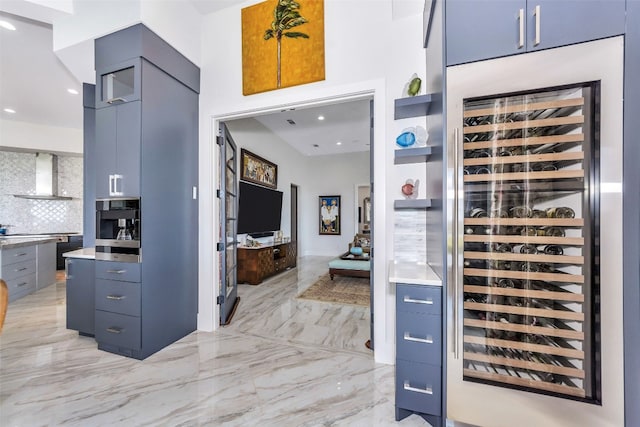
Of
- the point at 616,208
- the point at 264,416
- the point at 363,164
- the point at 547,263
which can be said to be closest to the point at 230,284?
the point at 264,416

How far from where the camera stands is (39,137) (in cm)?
502

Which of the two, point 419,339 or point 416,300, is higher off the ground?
point 416,300

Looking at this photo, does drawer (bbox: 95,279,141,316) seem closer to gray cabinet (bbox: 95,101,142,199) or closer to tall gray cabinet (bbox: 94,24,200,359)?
tall gray cabinet (bbox: 94,24,200,359)

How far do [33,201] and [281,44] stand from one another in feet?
22.7

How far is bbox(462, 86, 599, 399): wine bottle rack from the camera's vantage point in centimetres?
114

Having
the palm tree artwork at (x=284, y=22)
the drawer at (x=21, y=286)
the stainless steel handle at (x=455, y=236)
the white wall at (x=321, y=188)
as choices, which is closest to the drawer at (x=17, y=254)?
the drawer at (x=21, y=286)

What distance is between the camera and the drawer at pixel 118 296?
2027mm

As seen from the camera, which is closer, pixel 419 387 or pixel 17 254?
pixel 419 387

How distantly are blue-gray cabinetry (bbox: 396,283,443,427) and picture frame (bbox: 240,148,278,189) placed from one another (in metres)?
3.86

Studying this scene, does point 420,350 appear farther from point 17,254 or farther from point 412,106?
point 17,254

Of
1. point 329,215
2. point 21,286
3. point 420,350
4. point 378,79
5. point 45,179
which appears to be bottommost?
point 21,286

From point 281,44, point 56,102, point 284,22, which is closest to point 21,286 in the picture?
point 56,102

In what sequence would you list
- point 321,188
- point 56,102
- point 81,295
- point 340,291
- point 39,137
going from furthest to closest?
point 321,188, point 39,137, point 56,102, point 340,291, point 81,295

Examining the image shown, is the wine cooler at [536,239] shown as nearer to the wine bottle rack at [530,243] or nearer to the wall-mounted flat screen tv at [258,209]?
the wine bottle rack at [530,243]
